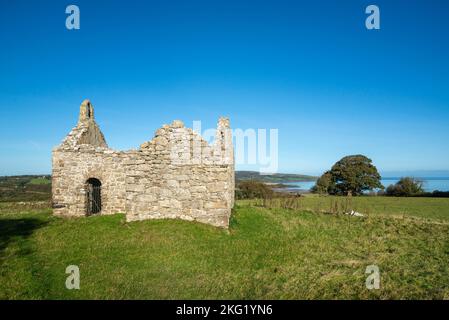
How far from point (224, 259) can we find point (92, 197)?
12.0 metres

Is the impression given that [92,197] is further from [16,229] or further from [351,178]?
[351,178]

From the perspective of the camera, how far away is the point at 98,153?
16734mm

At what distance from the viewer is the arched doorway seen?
55.3 feet

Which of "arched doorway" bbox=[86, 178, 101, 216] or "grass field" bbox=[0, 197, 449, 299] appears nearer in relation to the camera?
"grass field" bbox=[0, 197, 449, 299]

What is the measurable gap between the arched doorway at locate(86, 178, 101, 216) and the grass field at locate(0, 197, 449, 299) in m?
2.84

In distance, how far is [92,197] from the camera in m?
17.4

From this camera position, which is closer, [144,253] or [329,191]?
[144,253]

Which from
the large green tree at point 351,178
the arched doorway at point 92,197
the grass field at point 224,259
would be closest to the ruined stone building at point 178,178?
the grass field at point 224,259

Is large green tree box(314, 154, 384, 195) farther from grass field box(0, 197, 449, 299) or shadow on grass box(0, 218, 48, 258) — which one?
shadow on grass box(0, 218, 48, 258)

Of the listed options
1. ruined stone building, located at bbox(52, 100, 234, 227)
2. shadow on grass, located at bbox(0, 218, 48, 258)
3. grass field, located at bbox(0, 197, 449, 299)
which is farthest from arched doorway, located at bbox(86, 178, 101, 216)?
ruined stone building, located at bbox(52, 100, 234, 227)

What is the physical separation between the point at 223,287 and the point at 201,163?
21.4 feet

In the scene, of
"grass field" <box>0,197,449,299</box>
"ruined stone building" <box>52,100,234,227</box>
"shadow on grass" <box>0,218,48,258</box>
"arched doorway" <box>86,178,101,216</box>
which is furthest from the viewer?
"arched doorway" <box>86,178,101,216</box>
